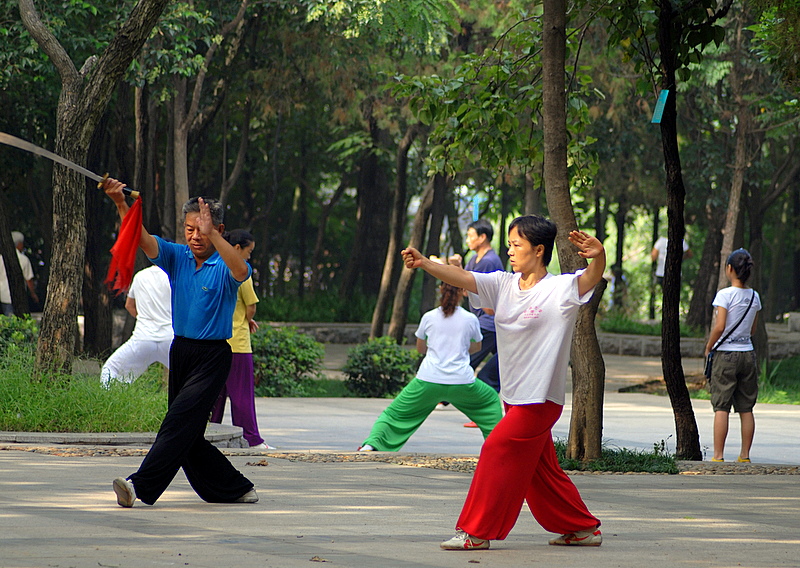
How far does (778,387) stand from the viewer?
758 inches

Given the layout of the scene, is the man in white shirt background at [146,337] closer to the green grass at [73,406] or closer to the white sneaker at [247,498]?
the green grass at [73,406]

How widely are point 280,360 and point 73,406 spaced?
640 cm

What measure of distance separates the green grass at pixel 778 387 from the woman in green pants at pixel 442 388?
25.9 feet

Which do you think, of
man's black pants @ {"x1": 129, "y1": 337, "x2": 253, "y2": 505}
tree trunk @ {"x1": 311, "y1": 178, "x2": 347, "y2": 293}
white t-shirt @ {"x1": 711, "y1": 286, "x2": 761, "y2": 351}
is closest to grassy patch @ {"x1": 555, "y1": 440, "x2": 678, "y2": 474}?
white t-shirt @ {"x1": 711, "y1": 286, "x2": 761, "y2": 351}

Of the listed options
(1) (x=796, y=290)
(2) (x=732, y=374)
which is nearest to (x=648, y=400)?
(2) (x=732, y=374)

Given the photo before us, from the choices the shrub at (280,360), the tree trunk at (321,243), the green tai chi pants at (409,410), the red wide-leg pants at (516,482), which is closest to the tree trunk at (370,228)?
the tree trunk at (321,243)

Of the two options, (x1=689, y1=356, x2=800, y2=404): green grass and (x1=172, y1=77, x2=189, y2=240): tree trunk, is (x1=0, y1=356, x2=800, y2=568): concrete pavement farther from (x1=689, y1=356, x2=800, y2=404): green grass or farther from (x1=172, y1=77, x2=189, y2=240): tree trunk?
(x1=689, y1=356, x2=800, y2=404): green grass

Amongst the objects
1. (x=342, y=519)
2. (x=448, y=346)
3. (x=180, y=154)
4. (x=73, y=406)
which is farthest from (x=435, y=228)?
(x=342, y=519)

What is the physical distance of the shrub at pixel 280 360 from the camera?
53.6 ft

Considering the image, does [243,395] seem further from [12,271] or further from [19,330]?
[12,271]

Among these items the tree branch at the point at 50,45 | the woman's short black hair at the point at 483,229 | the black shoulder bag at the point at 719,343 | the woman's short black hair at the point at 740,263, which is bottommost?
the black shoulder bag at the point at 719,343

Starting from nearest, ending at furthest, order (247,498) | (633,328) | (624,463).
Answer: (247,498) → (624,463) → (633,328)

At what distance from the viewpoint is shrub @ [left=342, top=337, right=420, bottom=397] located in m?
16.7

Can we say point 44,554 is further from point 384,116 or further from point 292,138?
point 292,138
